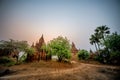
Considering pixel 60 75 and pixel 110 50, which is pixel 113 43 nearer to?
pixel 110 50

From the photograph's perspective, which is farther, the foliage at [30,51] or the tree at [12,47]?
the foliage at [30,51]

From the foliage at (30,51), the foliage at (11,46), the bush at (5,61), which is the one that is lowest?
the bush at (5,61)

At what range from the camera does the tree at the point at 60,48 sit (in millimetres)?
8195

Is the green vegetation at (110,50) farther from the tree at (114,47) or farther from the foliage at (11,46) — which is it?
the foliage at (11,46)

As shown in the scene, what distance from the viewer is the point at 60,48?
27.7ft

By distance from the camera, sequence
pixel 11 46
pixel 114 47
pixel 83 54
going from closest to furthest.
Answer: pixel 11 46 < pixel 114 47 < pixel 83 54

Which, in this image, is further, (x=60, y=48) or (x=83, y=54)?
(x=83, y=54)

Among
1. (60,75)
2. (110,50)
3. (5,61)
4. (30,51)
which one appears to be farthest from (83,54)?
(5,61)

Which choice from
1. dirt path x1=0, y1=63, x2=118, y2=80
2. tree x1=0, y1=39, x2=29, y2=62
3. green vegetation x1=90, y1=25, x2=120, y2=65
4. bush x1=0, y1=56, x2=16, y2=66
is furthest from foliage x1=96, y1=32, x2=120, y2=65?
bush x1=0, y1=56, x2=16, y2=66

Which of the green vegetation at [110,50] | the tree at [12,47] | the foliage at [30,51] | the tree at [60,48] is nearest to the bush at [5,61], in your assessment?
the tree at [12,47]

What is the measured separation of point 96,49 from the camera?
11.2 meters

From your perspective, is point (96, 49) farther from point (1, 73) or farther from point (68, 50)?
point (1, 73)

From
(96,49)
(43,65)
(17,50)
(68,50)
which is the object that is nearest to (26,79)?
(43,65)

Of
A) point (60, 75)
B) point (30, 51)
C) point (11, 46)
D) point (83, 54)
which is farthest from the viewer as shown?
point (83, 54)
